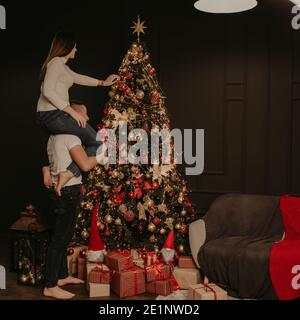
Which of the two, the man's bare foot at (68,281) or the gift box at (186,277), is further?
the man's bare foot at (68,281)

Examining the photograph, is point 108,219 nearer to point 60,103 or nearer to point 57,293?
point 57,293

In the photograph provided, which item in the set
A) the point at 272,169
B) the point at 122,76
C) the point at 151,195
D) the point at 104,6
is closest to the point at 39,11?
the point at 104,6

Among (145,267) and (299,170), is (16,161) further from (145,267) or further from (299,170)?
(299,170)

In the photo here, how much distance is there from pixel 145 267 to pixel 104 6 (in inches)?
→ 123

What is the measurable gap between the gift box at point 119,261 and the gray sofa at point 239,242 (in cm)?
53

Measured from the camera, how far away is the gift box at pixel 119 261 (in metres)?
3.71

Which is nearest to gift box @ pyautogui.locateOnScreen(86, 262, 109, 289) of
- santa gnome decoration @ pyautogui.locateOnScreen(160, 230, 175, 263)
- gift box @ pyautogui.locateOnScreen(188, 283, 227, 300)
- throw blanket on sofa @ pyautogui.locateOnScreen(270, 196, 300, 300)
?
santa gnome decoration @ pyautogui.locateOnScreen(160, 230, 175, 263)

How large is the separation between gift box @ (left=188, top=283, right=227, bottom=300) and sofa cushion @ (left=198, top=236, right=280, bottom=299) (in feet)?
0.91

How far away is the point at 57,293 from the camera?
3.60 meters

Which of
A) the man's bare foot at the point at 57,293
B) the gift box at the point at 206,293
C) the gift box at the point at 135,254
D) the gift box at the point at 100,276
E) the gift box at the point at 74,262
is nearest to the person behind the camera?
the gift box at the point at 206,293

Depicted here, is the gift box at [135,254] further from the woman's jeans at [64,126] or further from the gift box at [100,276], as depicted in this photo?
the woman's jeans at [64,126]

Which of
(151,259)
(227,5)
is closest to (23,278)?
(151,259)

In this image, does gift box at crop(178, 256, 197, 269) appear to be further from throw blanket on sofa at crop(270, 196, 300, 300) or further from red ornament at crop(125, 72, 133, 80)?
red ornament at crop(125, 72, 133, 80)

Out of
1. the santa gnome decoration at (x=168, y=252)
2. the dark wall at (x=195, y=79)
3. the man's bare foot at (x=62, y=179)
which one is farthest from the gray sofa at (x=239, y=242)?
the man's bare foot at (x=62, y=179)
